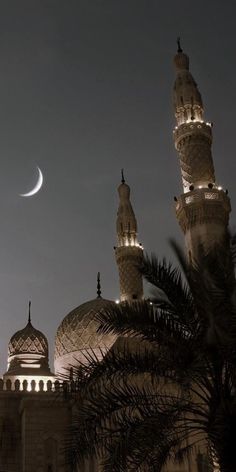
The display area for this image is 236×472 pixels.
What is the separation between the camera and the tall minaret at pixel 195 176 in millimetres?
17047

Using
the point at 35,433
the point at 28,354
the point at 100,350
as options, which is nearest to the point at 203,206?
the point at 100,350

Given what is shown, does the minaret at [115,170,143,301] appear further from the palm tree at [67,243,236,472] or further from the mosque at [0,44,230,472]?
the palm tree at [67,243,236,472]

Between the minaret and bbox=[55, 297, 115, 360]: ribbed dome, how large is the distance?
1127 millimetres

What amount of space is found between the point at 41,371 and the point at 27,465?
19.2 feet

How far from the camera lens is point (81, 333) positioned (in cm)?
2397

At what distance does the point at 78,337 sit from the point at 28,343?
6.51ft

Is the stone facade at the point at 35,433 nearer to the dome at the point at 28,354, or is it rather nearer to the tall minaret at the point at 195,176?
the dome at the point at 28,354

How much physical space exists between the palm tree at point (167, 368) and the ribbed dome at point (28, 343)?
16.6m

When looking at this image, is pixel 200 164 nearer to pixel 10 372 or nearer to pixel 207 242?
pixel 207 242

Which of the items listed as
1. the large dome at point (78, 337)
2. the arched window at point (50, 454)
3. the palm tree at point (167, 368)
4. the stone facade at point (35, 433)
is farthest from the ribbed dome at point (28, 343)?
the palm tree at point (167, 368)

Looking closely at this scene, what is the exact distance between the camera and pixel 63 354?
24297 mm

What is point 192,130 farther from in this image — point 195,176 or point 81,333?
point 81,333

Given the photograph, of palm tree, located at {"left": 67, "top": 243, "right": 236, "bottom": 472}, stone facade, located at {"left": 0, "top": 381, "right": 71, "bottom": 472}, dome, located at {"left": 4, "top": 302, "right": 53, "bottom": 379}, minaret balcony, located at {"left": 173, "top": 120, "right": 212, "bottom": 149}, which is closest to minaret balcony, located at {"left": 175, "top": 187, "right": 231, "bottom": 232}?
minaret balcony, located at {"left": 173, "top": 120, "right": 212, "bottom": 149}

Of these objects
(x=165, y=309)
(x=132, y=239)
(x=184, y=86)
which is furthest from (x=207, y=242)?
(x=165, y=309)
